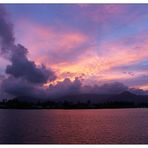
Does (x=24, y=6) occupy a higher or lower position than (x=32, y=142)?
higher

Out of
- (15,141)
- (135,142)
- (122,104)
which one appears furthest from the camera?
(122,104)

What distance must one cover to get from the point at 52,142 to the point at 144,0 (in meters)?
11.9

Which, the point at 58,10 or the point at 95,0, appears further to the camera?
the point at 58,10

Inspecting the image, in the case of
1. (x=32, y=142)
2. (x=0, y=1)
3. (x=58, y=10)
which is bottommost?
(x=32, y=142)

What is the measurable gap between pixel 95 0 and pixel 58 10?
39.6 ft

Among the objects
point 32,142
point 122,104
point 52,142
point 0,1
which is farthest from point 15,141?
point 122,104

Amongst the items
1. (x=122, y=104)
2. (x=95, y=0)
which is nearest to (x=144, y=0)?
(x=95, y=0)

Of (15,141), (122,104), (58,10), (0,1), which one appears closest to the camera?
(0,1)

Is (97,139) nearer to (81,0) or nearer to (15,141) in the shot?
(15,141)

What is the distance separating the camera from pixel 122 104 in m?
88.4

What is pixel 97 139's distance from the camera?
64.9 ft

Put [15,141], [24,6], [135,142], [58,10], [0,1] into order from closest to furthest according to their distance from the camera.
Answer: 1. [0,1]
2. [135,142]
3. [15,141]
4. [58,10]
5. [24,6]

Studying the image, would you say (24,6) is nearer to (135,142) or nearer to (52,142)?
(52,142)

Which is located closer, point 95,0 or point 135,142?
point 95,0
